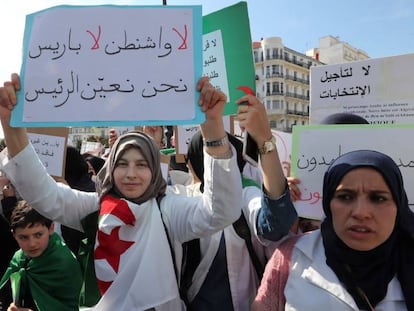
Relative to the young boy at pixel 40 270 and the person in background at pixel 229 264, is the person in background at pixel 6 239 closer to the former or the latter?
the young boy at pixel 40 270

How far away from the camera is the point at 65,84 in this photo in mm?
1649

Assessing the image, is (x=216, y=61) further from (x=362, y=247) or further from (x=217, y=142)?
(x=362, y=247)

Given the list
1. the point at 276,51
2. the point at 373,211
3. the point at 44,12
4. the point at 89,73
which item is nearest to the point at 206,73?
the point at 89,73

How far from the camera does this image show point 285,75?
74250mm

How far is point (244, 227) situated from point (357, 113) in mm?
889

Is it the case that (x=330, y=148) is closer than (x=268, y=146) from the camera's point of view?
No

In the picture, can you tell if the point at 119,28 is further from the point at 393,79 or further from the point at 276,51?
the point at 276,51

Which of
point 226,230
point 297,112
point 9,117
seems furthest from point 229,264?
point 297,112

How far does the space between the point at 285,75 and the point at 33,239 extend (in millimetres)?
75277

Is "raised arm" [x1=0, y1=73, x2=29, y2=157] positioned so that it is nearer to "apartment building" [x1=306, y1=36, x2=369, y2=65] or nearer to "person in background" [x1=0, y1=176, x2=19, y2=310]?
"person in background" [x1=0, y1=176, x2=19, y2=310]

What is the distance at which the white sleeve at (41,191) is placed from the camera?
5.49ft

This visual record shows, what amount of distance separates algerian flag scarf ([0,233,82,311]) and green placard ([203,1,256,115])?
1.34m

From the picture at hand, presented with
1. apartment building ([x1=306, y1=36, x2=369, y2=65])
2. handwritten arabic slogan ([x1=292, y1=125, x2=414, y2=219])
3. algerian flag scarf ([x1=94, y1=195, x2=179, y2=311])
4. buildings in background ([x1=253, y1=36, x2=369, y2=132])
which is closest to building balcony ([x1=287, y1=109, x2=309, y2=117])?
buildings in background ([x1=253, y1=36, x2=369, y2=132])

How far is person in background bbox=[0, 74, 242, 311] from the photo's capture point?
5.27ft
